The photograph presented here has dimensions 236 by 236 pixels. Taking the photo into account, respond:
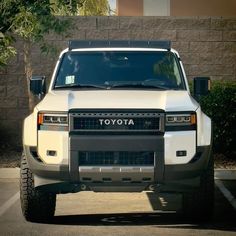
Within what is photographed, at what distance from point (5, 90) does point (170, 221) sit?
7809mm

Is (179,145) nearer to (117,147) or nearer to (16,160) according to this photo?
(117,147)

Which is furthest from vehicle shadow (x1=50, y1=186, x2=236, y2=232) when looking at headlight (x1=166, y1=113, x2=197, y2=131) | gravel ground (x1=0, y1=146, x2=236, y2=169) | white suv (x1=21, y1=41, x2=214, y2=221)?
gravel ground (x1=0, y1=146, x2=236, y2=169)

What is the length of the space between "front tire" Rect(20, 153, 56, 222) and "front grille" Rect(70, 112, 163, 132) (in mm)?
862

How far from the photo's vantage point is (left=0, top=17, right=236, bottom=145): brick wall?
1598cm

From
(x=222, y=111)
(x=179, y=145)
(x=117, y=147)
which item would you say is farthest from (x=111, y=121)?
(x=222, y=111)

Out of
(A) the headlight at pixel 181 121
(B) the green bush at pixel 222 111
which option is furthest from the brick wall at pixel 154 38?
(A) the headlight at pixel 181 121

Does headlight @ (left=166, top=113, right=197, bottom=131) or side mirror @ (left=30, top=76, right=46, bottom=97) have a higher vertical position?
side mirror @ (left=30, top=76, right=46, bottom=97)

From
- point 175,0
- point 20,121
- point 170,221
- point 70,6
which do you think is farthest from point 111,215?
point 175,0

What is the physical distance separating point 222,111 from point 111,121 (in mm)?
6061

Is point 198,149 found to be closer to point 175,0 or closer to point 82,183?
point 82,183

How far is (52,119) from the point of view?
27.4 feet

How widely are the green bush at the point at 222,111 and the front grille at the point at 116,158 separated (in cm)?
594

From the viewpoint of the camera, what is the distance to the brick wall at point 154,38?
16.0 m

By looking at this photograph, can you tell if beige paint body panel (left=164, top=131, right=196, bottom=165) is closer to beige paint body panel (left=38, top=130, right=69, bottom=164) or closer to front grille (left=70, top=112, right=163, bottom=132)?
front grille (left=70, top=112, right=163, bottom=132)
